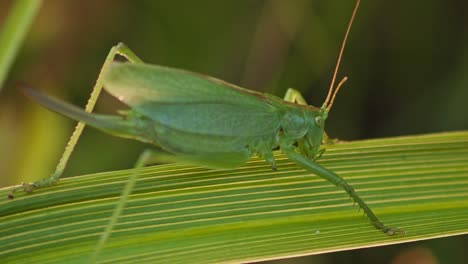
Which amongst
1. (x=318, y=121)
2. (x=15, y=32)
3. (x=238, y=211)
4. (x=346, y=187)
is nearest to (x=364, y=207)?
(x=346, y=187)

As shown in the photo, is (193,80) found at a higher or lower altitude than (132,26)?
lower

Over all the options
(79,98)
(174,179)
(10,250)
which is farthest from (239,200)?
(79,98)

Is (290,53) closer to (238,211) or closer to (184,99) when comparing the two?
(184,99)

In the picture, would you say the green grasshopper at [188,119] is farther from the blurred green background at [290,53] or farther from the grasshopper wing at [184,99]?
the blurred green background at [290,53]

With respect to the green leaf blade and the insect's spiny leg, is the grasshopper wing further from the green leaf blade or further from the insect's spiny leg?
the insect's spiny leg

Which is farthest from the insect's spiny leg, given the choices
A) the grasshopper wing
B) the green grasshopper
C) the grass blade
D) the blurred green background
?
the blurred green background

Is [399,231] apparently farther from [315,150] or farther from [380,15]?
[380,15]
